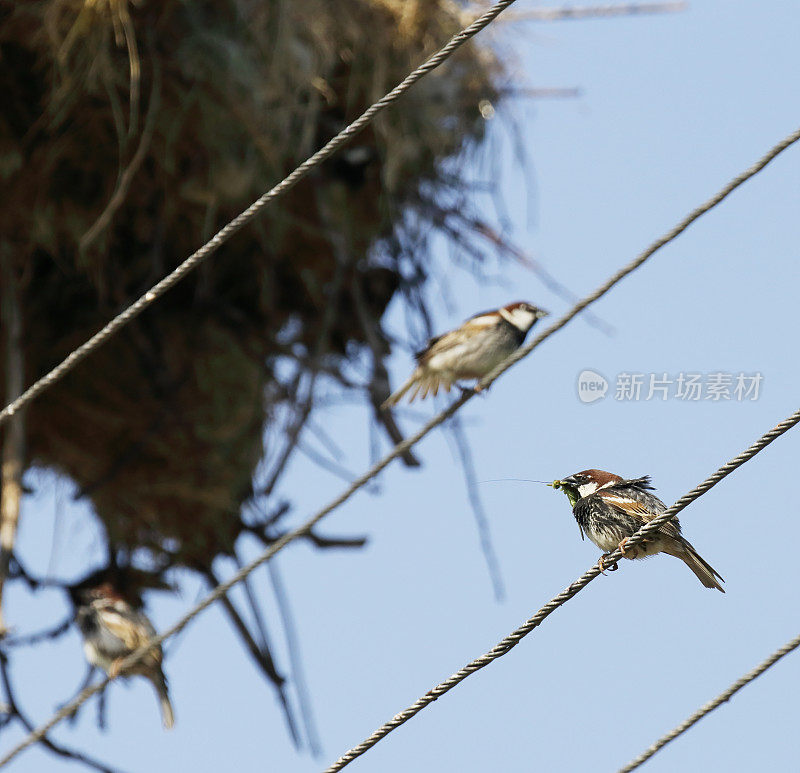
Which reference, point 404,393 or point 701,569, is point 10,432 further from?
point 701,569

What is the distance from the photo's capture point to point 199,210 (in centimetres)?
490

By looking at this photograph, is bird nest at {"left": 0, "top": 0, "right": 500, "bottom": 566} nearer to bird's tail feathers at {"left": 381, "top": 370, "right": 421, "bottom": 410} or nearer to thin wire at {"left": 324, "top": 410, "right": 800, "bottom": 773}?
bird's tail feathers at {"left": 381, "top": 370, "right": 421, "bottom": 410}

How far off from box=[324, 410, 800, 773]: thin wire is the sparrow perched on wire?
225 centimetres

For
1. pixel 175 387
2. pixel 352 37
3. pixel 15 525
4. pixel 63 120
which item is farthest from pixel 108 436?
pixel 352 37

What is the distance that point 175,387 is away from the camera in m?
5.16

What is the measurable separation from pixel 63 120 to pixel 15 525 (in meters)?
1.28

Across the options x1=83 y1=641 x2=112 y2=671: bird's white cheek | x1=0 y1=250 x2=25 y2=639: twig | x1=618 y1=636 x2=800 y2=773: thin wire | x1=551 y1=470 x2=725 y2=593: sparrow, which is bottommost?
x1=618 y1=636 x2=800 y2=773: thin wire

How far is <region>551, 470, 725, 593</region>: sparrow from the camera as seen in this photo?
312 centimetres

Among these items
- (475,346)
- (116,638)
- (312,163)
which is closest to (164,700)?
(116,638)

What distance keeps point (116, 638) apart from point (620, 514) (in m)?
2.27

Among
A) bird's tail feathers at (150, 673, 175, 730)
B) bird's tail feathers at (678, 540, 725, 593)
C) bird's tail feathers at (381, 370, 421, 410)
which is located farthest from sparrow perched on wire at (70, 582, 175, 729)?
bird's tail feathers at (678, 540, 725, 593)

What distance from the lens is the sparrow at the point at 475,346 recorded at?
438 cm

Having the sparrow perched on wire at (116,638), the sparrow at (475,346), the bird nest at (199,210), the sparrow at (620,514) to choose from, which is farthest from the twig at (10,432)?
the sparrow at (620,514)

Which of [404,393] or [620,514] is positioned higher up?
[404,393]
